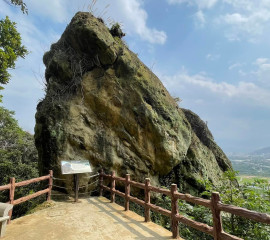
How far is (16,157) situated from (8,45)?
7.66 meters

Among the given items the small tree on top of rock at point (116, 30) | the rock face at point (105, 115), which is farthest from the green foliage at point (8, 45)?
the small tree on top of rock at point (116, 30)

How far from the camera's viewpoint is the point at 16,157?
46.6 ft

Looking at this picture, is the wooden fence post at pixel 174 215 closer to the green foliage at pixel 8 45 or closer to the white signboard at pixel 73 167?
the white signboard at pixel 73 167

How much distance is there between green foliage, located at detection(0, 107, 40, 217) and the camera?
12.7 m

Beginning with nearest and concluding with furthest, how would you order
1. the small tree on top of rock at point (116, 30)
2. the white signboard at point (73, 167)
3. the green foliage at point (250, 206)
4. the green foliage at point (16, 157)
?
1. the green foliage at point (250, 206)
2. the white signboard at point (73, 167)
3. the small tree on top of rock at point (116, 30)
4. the green foliage at point (16, 157)

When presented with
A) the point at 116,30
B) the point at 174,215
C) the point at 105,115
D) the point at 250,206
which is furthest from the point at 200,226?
the point at 116,30

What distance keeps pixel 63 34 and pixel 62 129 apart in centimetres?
572

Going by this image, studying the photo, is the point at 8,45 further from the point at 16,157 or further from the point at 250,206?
the point at 250,206

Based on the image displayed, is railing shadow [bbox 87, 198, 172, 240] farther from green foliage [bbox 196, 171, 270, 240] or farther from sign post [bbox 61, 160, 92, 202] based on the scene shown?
green foliage [bbox 196, 171, 270, 240]

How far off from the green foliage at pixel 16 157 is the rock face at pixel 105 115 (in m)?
5.34

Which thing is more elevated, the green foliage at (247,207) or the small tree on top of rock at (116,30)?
the small tree on top of rock at (116,30)

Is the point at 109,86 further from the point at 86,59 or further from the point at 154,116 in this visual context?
the point at 154,116

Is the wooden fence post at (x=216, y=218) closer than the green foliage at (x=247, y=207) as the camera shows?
Yes

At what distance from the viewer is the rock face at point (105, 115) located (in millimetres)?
8328
